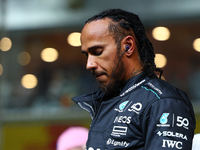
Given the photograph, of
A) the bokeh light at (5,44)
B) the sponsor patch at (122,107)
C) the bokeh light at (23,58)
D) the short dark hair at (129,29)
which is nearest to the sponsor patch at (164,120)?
the sponsor patch at (122,107)

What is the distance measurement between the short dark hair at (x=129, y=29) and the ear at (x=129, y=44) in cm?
2

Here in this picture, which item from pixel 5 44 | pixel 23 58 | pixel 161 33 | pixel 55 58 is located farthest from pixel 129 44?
pixel 5 44

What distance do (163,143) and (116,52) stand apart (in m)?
0.61

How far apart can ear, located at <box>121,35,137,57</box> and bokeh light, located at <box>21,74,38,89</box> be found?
3348mm

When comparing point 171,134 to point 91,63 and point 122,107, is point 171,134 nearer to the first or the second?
point 122,107

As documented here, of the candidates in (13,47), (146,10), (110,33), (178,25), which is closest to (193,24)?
(178,25)

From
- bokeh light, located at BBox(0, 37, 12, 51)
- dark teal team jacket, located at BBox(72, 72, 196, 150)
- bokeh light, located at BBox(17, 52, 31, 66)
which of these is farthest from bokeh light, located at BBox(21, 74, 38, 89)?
dark teal team jacket, located at BBox(72, 72, 196, 150)

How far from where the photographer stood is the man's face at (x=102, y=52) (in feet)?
5.78

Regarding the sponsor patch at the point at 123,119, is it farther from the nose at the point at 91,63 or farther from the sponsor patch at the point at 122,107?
the nose at the point at 91,63

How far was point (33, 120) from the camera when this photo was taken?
475cm

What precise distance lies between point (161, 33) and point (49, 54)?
186 cm

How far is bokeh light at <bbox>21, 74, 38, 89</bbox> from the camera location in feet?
16.1

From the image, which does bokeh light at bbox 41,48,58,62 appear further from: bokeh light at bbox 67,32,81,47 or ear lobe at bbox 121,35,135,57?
ear lobe at bbox 121,35,135,57

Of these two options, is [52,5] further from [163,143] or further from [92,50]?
[163,143]
